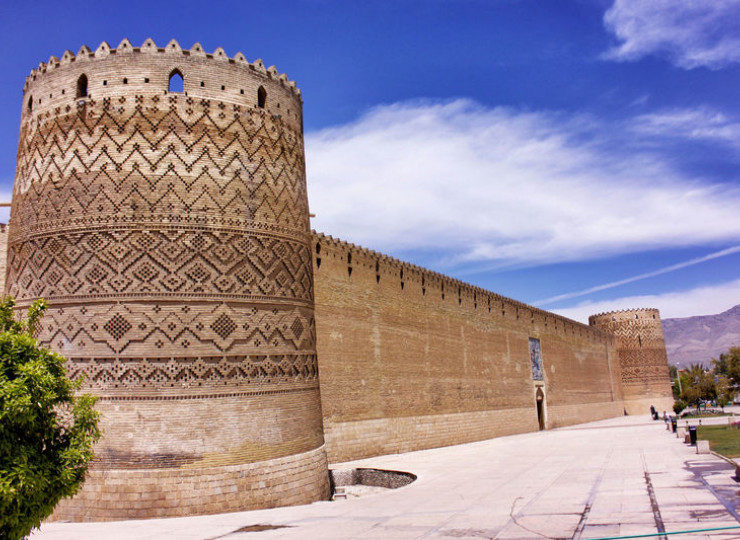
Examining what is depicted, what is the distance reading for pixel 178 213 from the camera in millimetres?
9266

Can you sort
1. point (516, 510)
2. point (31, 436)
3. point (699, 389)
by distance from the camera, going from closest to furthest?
point (31, 436), point (516, 510), point (699, 389)

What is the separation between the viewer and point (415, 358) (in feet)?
57.4

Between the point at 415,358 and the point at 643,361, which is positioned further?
the point at 643,361

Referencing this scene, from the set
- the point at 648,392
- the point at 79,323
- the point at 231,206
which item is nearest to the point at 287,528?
the point at 79,323

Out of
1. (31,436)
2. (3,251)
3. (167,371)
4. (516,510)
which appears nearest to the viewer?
(31,436)

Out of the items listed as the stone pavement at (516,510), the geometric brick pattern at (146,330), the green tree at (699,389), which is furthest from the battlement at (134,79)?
the green tree at (699,389)

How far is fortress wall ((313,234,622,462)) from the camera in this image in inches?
554

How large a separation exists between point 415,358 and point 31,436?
12925 millimetres

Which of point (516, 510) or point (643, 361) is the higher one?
point (643, 361)

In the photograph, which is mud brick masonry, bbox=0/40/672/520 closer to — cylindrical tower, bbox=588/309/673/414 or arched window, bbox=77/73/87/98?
arched window, bbox=77/73/87/98

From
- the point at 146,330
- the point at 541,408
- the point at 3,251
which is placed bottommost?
the point at 541,408

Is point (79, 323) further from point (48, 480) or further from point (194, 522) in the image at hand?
point (48, 480)

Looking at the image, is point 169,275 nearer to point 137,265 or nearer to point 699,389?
point 137,265

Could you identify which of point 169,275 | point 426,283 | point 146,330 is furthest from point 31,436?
point 426,283
